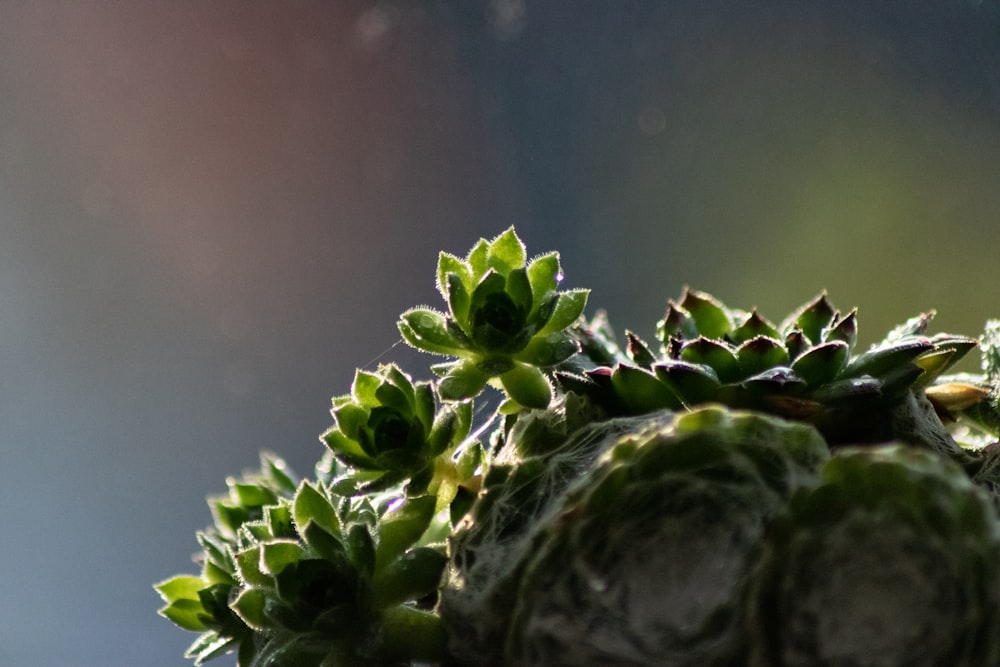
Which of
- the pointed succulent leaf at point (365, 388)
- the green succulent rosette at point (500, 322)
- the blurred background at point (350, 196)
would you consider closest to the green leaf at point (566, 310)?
the green succulent rosette at point (500, 322)

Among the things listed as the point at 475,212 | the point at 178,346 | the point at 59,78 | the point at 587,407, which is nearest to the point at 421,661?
the point at 587,407

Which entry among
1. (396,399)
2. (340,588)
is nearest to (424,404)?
(396,399)

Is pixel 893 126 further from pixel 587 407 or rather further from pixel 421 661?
pixel 421 661

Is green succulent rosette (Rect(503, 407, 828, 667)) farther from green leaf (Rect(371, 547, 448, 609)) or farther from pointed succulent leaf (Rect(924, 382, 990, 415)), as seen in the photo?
pointed succulent leaf (Rect(924, 382, 990, 415))

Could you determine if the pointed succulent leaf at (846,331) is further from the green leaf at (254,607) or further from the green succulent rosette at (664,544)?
the green leaf at (254,607)

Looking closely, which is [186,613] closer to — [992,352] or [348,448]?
[348,448]

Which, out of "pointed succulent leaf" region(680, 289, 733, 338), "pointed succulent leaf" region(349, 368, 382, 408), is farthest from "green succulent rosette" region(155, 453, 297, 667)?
"pointed succulent leaf" region(680, 289, 733, 338)
